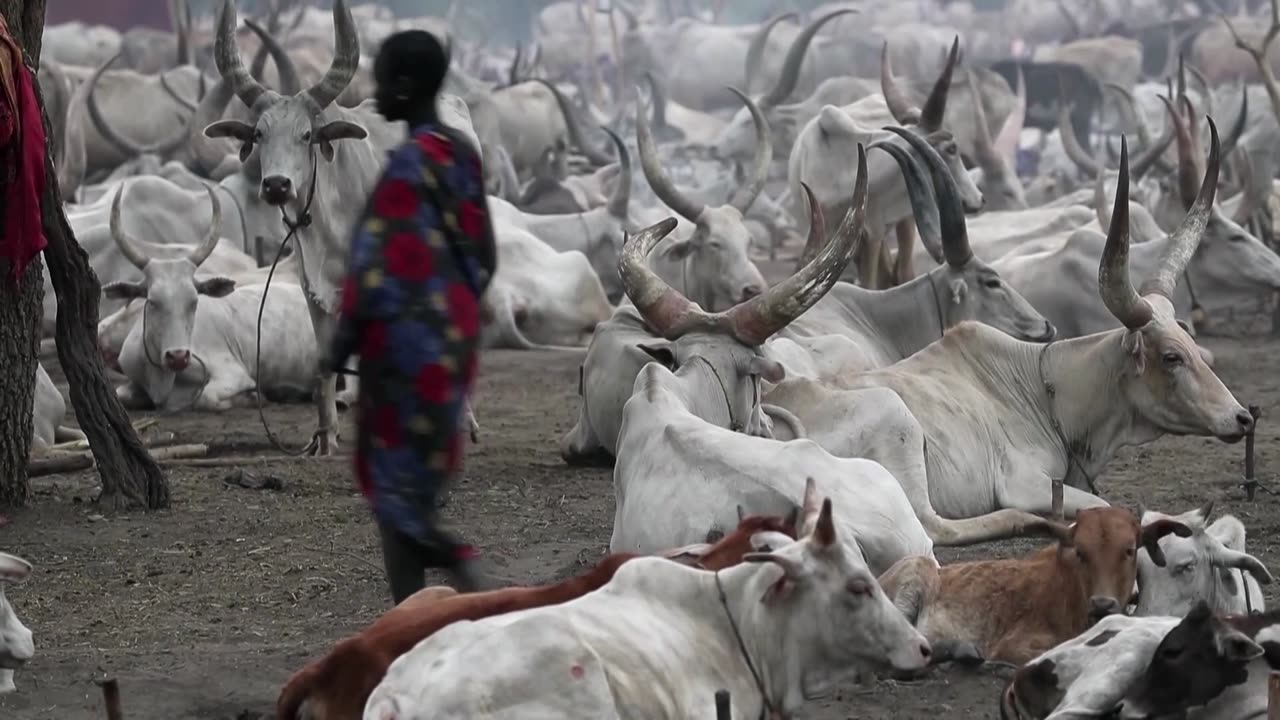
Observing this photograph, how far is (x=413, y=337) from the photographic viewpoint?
4824mm

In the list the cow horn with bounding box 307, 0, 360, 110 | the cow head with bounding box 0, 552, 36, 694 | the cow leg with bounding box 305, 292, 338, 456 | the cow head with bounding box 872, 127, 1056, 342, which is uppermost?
the cow horn with bounding box 307, 0, 360, 110

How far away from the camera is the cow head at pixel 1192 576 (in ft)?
17.8

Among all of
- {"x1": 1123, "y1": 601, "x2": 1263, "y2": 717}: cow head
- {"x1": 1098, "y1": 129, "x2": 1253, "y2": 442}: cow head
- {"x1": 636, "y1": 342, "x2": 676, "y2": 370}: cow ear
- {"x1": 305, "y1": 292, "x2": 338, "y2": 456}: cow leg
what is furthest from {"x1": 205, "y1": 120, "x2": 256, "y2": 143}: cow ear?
{"x1": 1123, "y1": 601, "x2": 1263, "y2": 717}: cow head

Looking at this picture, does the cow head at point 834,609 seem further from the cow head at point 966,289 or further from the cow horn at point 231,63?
the cow horn at point 231,63

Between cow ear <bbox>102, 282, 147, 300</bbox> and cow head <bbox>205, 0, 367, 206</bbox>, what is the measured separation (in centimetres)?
135

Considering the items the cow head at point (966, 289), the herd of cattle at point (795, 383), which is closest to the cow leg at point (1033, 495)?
the herd of cattle at point (795, 383)

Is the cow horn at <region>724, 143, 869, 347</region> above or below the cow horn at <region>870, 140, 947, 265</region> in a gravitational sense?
above

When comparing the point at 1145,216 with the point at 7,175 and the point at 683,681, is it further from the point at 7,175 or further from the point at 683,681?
the point at 683,681

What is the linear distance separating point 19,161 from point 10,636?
2373 mm

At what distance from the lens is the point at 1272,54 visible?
94.5 feet

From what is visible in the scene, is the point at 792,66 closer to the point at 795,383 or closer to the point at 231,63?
the point at 231,63

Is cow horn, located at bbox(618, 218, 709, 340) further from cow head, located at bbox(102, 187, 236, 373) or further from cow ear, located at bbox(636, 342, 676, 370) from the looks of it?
cow head, located at bbox(102, 187, 236, 373)

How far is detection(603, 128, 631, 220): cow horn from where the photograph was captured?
47.1 feet

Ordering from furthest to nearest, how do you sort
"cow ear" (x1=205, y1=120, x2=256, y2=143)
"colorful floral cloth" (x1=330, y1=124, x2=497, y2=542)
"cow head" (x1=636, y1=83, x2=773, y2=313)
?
"cow head" (x1=636, y1=83, x2=773, y2=313) → "cow ear" (x1=205, y1=120, x2=256, y2=143) → "colorful floral cloth" (x1=330, y1=124, x2=497, y2=542)
